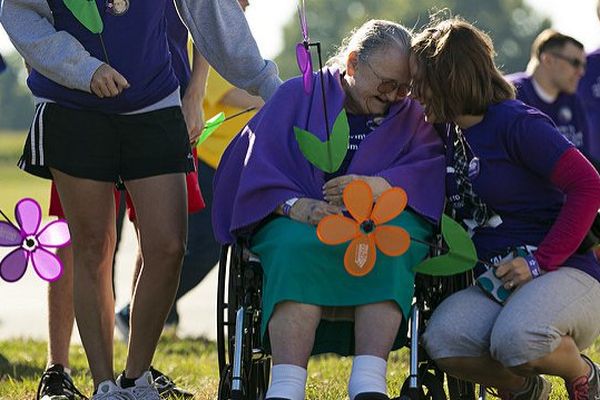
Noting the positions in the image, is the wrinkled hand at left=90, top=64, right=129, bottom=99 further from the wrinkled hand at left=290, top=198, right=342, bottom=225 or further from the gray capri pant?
the gray capri pant

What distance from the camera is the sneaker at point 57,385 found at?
18.5ft

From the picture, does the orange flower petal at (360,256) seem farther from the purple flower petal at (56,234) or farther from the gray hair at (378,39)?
the purple flower petal at (56,234)

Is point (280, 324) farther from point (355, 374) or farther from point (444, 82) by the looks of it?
point (444, 82)

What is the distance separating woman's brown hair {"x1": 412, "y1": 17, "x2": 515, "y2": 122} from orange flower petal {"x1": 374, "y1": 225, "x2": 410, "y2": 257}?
1.47ft

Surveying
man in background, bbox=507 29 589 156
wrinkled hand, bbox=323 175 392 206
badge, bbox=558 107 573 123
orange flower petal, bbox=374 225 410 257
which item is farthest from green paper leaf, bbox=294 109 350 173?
badge, bbox=558 107 573 123

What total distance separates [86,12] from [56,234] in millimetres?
823

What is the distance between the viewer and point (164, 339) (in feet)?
26.9

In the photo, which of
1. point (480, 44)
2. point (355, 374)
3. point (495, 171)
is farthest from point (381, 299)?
point (480, 44)

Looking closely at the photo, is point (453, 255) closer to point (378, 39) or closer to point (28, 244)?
point (378, 39)

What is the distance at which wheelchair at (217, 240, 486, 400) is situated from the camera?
4.64 m

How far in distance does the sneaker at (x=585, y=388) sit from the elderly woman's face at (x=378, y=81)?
3.40ft

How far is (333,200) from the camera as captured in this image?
187 inches

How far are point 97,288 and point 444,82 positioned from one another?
1408 millimetres

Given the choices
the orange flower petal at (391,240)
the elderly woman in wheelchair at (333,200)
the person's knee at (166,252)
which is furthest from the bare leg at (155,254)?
the orange flower petal at (391,240)
